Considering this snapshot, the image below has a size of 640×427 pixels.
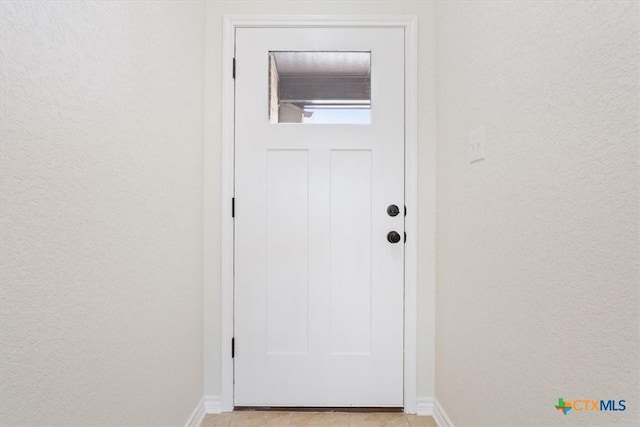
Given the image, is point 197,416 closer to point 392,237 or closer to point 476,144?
point 392,237

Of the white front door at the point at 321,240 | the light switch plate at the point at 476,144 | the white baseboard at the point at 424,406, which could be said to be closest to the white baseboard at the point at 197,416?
the white front door at the point at 321,240

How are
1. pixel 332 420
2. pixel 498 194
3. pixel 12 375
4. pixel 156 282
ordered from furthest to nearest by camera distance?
pixel 332 420 → pixel 156 282 → pixel 498 194 → pixel 12 375

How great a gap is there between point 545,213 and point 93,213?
3.96 feet

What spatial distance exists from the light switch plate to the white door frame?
0.45 metres

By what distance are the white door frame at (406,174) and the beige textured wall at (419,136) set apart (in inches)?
1.2

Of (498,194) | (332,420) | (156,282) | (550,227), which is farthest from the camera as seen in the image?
(332,420)

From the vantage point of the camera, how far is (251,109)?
74.9 inches

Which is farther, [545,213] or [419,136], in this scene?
[419,136]

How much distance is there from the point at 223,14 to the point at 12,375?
1.79 m

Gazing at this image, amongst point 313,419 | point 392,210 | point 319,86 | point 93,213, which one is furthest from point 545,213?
point 313,419

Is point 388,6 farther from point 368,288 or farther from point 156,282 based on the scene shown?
point 156,282

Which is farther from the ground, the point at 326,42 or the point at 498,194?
the point at 326,42

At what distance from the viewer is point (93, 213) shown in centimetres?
98

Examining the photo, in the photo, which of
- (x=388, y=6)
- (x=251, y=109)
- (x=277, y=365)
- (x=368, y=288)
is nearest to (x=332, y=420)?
(x=277, y=365)
